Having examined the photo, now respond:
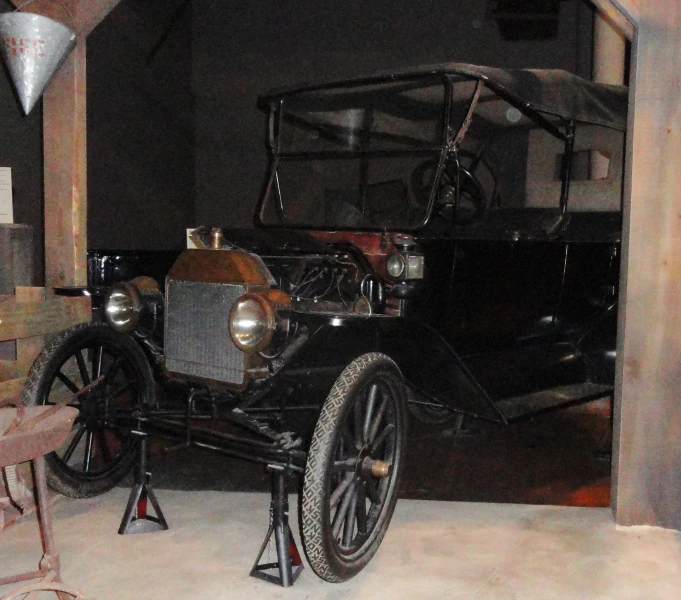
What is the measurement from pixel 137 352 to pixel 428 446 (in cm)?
183

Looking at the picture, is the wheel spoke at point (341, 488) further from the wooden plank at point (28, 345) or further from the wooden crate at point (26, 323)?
the wooden plank at point (28, 345)

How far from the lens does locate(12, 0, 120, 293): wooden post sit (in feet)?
9.91

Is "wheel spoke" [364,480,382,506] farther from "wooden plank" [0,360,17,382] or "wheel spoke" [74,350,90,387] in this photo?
"wooden plank" [0,360,17,382]

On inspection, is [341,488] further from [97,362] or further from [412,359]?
[97,362]

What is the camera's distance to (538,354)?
152 inches

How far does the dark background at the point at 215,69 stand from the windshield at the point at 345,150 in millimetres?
2615

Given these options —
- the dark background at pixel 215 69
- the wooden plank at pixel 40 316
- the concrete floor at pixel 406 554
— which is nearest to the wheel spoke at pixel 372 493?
the concrete floor at pixel 406 554

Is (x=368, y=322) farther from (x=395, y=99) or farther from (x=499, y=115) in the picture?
(x=499, y=115)

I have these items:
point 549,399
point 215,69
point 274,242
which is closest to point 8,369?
point 274,242

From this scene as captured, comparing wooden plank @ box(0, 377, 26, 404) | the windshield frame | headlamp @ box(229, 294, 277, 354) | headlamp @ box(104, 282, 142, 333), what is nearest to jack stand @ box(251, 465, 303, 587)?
headlamp @ box(229, 294, 277, 354)

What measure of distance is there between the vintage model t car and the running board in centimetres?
2

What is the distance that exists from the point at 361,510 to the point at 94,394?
1.14 meters

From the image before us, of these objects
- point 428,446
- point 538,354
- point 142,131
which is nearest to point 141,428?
point 428,446

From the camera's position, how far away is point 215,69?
7297 millimetres
